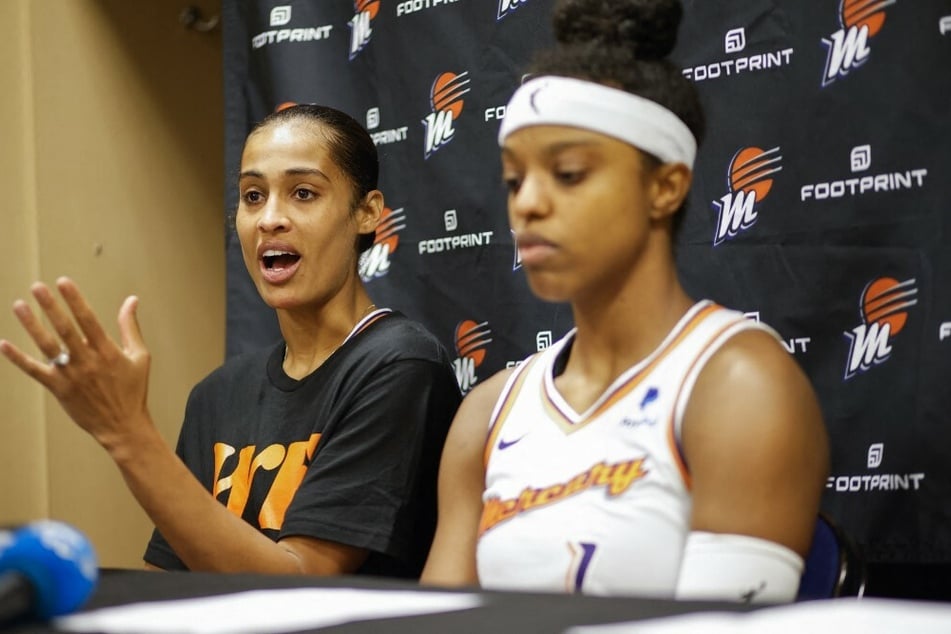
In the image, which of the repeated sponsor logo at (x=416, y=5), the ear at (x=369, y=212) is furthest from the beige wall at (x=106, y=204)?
the ear at (x=369, y=212)

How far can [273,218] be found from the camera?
6.81 ft

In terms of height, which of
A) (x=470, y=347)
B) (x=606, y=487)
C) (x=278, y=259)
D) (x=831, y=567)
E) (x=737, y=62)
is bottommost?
(x=831, y=567)

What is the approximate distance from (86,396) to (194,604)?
50 centimetres

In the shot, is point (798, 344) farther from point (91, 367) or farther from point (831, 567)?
point (91, 367)

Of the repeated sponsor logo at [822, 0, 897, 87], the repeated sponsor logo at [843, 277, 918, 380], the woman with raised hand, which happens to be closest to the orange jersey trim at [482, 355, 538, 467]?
the woman with raised hand

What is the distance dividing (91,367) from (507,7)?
1.35m

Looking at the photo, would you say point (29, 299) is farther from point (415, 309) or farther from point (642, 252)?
point (642, 252)

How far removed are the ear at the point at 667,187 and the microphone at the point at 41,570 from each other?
76cm

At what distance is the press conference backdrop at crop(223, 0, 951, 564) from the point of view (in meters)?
2.05

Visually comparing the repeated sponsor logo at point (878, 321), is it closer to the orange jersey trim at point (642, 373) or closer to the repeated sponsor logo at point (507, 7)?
the orange jersey trim at point (642, 373)

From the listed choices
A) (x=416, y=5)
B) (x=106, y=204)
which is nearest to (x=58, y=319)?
(x=416, y=5)

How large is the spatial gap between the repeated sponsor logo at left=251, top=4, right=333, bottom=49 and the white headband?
140 centimetres

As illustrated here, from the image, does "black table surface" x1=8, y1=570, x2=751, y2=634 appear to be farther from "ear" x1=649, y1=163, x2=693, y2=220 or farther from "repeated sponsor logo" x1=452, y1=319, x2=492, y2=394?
"repeated sponsor logo" x1=452, y1=319, x2=492, y2=394

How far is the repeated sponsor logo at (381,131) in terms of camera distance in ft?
8.82
